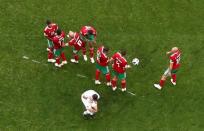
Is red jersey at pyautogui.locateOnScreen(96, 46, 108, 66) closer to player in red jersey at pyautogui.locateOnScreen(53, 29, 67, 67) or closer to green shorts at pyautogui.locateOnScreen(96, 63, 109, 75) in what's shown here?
green shorts at pyautogui.locateOnScreen(96, 63, 109, 75)

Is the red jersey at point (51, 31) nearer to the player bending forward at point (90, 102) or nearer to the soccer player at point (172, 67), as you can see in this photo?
the player bending forward at point (90, 102)

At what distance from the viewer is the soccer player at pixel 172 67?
62.5 ft

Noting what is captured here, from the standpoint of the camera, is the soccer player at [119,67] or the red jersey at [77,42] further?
the red jersey at [77,42]

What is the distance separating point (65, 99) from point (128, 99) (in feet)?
9.49

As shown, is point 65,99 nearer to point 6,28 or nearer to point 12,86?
point 12,86

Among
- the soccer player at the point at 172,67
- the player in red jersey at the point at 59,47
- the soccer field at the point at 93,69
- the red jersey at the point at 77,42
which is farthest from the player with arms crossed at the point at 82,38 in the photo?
the soccer player at the point at 172,67

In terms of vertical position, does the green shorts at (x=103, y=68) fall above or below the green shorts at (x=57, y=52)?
below

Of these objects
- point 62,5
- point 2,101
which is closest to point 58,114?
point 2,101

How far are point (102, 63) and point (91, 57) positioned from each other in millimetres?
2169

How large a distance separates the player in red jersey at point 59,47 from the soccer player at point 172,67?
4650 mm

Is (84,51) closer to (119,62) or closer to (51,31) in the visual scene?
(51,31)

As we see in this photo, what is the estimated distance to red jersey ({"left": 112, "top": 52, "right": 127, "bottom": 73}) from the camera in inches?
729

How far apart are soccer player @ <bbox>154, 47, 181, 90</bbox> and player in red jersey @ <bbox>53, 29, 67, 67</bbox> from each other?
4650 mm

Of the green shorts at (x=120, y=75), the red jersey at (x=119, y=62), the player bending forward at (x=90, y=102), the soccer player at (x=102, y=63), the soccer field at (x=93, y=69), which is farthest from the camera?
the green shorts at (x=120, y=75)
